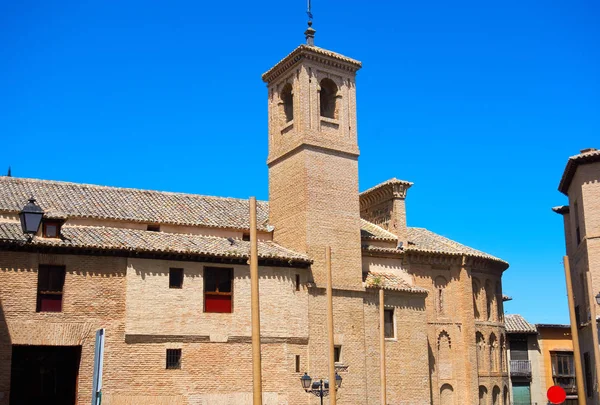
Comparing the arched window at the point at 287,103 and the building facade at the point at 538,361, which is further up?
the arched window at the point at 287,103

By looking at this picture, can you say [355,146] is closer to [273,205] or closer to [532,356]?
[273,205]

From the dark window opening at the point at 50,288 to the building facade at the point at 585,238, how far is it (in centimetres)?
1684

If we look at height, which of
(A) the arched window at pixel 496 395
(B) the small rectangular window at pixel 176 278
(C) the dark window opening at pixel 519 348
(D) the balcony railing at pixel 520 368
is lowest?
(A) the arched window at pixel 496 395

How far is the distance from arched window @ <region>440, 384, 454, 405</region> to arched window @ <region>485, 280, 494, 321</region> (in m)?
4.19

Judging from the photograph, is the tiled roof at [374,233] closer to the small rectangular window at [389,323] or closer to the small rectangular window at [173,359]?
the small rectangular window at [389,323]

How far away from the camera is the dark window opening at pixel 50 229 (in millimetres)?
22359

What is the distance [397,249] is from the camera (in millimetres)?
30500

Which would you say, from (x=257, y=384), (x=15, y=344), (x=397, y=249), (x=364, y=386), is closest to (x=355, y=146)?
(x=397, y=249)

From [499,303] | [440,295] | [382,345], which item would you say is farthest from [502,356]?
[382,345]

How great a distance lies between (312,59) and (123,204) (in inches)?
357

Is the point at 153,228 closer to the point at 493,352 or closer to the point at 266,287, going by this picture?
the point at 266,287

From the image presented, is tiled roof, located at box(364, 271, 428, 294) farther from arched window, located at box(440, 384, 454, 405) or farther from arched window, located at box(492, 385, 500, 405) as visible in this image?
arched window, located at box(492, 385, 500, 405)

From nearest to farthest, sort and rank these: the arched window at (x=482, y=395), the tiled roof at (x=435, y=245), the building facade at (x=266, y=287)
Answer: the building facade at (x=266, y=287)
the tiled roof at (x=435, y=245)
the arched window at (x=482, y=395)

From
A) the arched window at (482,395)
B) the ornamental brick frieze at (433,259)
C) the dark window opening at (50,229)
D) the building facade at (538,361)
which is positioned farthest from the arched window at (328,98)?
the building facade at (538,361)
